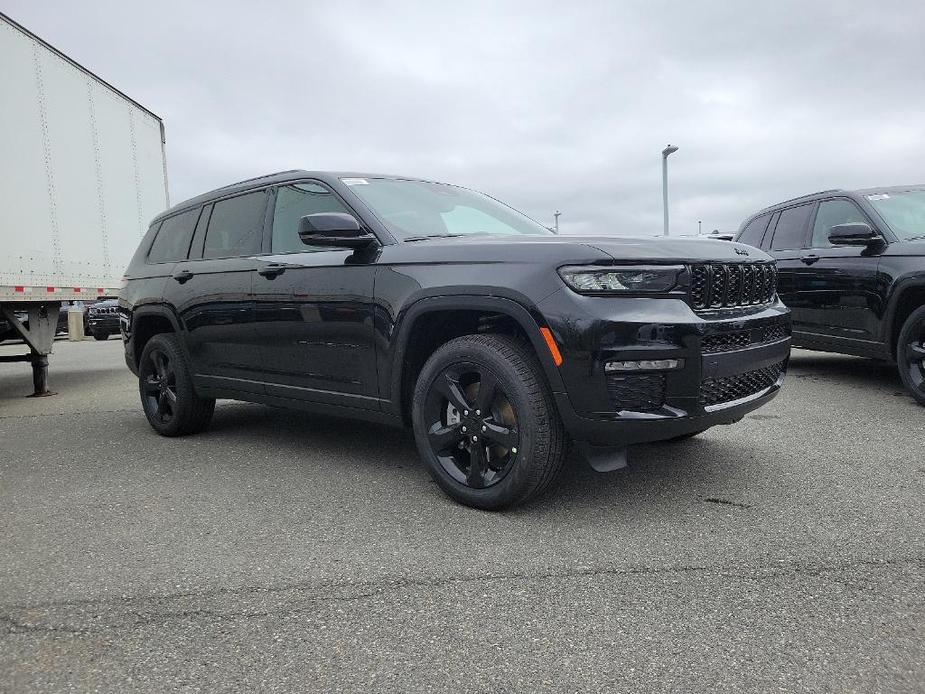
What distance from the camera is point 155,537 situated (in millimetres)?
3162

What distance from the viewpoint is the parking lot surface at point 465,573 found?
2039 millimetres

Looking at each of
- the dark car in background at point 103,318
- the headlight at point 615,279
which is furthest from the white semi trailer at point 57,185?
the dark car in background at point 103,318

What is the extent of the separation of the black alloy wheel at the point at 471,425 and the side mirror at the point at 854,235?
13.0 feet

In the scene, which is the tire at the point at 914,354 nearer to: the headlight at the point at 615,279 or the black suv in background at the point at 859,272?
the black suv in background at the point at 859,272

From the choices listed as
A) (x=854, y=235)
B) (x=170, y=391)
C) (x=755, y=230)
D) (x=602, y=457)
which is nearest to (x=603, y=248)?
(x=602, y=457)

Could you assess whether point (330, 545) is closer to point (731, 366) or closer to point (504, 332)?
point (504, 332)

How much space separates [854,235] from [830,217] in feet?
3.43

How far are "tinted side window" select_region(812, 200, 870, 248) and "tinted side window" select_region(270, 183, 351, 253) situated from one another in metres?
4.69

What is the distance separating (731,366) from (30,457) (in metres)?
4.43

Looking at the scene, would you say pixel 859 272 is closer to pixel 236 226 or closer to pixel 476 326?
pixel 476 326

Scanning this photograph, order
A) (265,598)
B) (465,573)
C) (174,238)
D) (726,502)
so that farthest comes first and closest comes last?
(174,238)
(726,502)
(465,573)
(265,598)

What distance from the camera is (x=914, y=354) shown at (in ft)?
18.1

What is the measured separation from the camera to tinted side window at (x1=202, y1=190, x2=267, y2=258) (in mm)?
4684

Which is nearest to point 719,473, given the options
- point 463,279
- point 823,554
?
point 823,554
